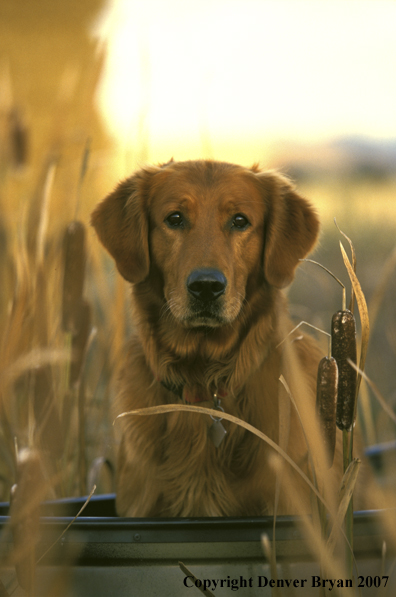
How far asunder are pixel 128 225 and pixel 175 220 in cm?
21

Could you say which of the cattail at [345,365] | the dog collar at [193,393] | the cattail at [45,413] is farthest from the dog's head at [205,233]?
the cattail at [345,365]

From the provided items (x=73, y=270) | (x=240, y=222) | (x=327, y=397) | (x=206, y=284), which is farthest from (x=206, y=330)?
(x=327, y=397)

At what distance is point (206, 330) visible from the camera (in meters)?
2.12

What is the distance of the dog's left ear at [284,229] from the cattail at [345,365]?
3.72 ft

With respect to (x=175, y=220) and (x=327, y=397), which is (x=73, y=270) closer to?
(x=175, y=220)

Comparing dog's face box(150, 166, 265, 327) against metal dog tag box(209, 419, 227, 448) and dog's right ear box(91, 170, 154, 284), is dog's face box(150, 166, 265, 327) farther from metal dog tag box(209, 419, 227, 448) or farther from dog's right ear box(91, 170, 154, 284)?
metal dog tag box(209, 419, 227, 448)

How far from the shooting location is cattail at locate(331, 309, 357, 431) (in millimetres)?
915

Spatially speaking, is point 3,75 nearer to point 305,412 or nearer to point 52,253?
point 52,253

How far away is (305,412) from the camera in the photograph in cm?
79

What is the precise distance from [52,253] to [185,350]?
2.04 ft

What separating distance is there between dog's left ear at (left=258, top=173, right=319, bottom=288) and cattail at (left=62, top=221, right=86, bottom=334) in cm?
71

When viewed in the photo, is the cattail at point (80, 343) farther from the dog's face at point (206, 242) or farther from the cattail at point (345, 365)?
the cattail at point (345, 365)

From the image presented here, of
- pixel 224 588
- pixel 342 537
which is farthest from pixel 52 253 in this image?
pixel 342 537

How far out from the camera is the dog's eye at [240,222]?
2.11 metres
